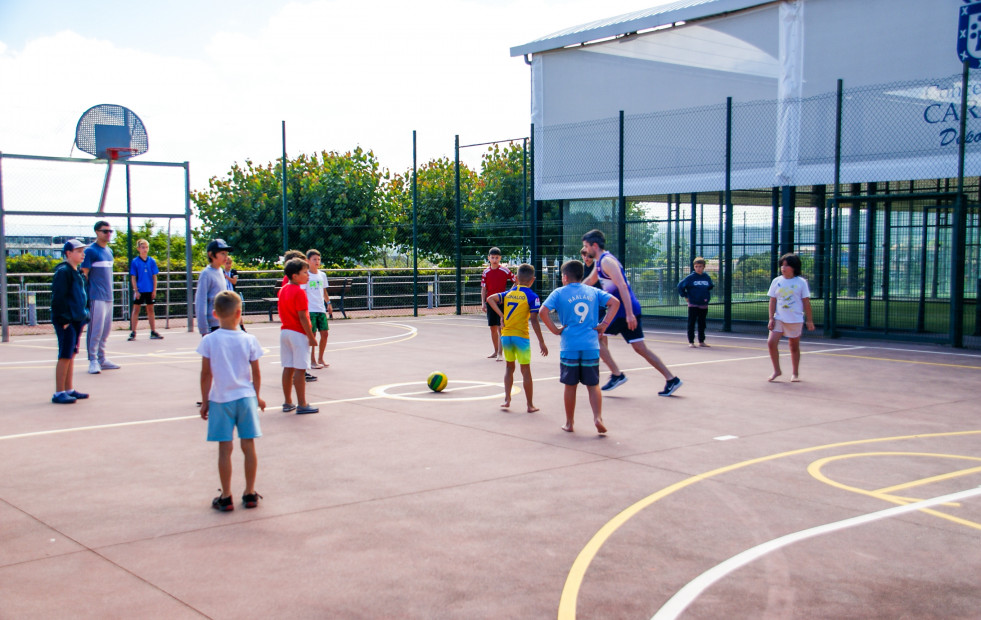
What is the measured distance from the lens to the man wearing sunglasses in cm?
1113

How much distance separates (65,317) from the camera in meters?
8.98

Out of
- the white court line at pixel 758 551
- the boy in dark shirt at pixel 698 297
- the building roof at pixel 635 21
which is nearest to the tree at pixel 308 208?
the building roof at pixel 635 21

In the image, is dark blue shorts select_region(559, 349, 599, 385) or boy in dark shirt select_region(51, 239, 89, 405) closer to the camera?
dark blue shorts select_region(559, 349, 599, 385)

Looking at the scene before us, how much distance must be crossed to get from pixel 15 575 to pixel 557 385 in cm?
687

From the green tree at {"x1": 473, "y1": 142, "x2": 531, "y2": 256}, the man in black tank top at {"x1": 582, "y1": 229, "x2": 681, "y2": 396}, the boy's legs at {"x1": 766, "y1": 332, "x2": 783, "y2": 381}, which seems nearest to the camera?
the man in black tank top at {"x1": 582, "y1": 229, "x2": 681, "y2": 396}

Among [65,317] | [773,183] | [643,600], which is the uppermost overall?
[773,183]

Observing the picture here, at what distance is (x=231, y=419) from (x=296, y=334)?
3.19 metres

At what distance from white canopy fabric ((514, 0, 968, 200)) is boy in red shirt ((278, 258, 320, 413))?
1211cm

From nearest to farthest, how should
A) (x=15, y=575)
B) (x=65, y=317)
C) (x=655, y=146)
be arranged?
(x=15, y=575)
(x=65, y=317)
(x=655, y=146)

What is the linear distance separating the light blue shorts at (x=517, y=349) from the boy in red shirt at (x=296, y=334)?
2007mm

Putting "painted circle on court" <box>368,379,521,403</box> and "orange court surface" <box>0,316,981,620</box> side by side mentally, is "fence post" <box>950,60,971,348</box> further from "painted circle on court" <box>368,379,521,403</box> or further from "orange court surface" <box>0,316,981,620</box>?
"painted circle on court" <box>368,379,521,403</box>

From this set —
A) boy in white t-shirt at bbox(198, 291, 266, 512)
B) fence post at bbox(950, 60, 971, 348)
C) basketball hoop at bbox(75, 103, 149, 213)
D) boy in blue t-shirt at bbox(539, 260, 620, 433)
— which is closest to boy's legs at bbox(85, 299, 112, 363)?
basketball hoop at bbox(75, 103, 149, 213)

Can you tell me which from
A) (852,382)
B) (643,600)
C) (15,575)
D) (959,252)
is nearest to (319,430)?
(15,575)

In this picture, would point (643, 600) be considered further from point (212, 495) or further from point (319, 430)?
point (319, 430)
